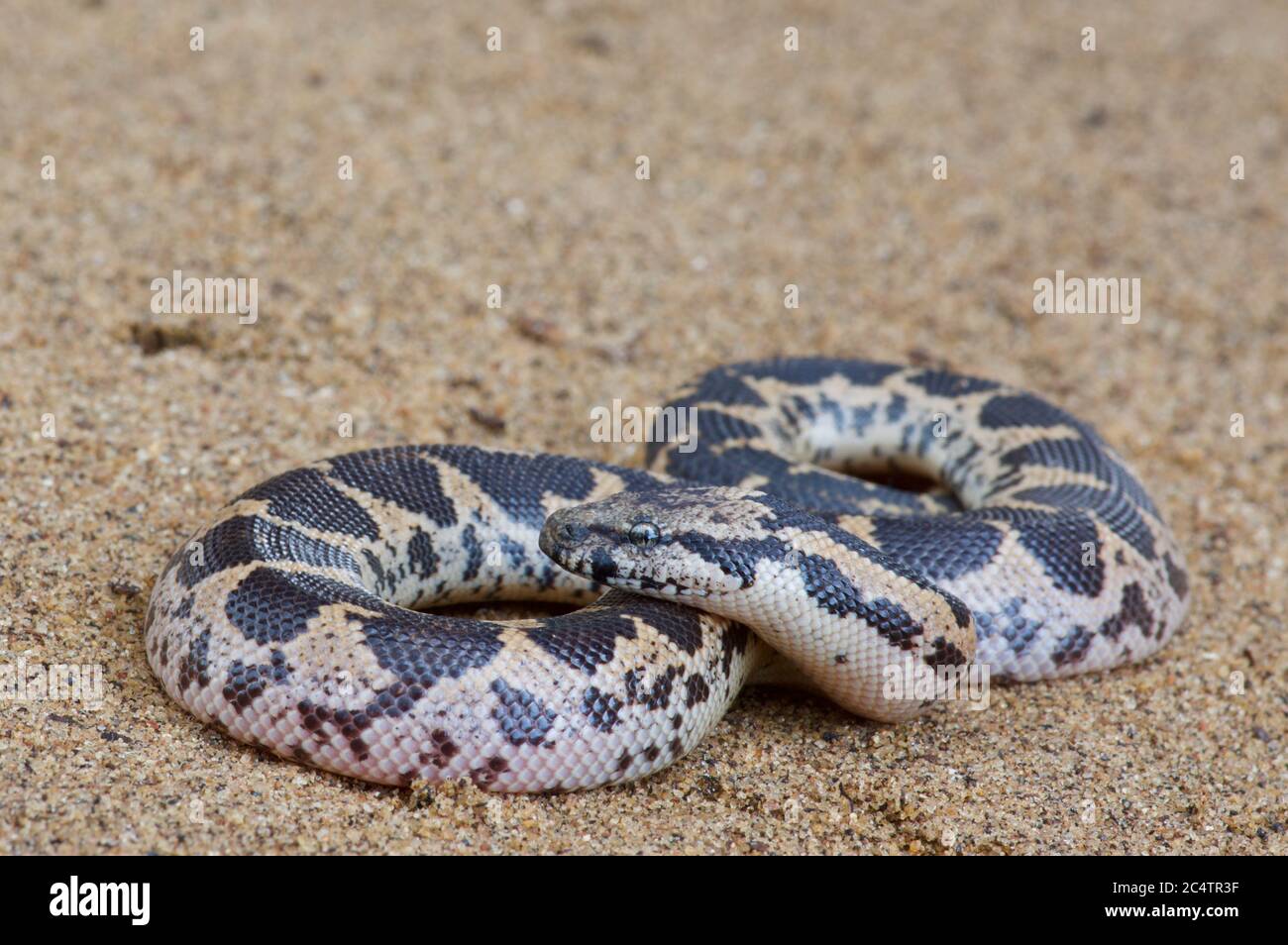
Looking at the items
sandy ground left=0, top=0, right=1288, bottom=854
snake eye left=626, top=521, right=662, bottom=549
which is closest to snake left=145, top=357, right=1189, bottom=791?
snake eye left=626, top=521, right=662, bottom=549

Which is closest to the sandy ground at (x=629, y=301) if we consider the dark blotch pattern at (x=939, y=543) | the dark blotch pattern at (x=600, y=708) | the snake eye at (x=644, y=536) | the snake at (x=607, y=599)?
the snake at (x=607, y=599)

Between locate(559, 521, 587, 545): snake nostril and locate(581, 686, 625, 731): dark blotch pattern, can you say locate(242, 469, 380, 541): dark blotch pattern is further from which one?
locate(581, 686, 625, 731): dark blotch pattern

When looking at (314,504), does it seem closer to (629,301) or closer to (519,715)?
(519,715)

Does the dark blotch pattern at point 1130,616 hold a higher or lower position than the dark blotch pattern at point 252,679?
lower

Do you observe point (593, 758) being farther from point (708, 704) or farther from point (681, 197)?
point (681, 197)

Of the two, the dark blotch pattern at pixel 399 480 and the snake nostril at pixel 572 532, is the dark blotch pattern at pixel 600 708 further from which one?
the dark blotch pattern at pixel 399 480

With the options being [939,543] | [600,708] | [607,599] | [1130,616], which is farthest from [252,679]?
[1130,616]

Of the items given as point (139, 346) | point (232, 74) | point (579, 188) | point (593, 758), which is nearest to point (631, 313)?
point (579, 188)
